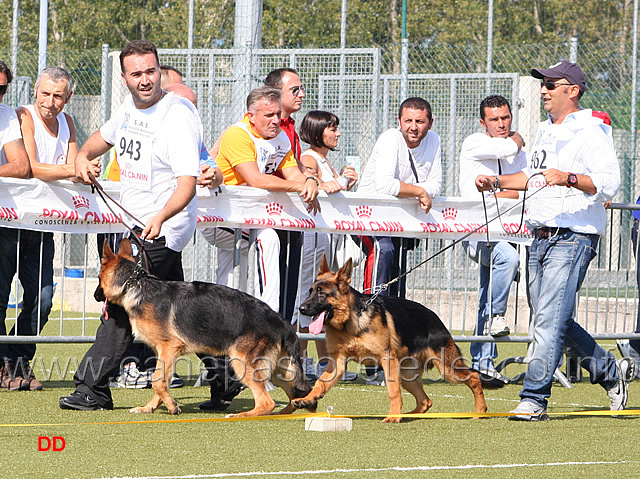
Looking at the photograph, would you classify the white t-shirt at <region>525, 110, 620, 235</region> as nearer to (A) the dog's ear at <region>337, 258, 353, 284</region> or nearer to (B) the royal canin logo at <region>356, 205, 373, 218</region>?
(A) the dog's ear at <region>337, 258, 353, 284</region>

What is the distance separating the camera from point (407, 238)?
345 inches

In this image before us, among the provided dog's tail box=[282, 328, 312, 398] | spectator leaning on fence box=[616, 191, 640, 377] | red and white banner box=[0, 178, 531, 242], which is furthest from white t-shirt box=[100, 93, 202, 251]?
spectator leaning on fence box=[616, 191, 640, 377]

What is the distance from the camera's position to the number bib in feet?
20.9

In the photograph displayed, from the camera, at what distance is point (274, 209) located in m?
7.97

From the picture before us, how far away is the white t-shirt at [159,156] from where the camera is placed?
6.29 meters

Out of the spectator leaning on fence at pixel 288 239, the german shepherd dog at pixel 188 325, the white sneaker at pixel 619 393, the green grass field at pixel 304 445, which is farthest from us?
the spectator leaning on fence at pixel 288 239

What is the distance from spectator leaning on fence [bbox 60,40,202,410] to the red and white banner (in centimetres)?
63

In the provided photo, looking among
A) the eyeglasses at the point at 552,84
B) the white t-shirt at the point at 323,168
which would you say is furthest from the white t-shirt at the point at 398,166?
the eyeglasses at the point at 552,84

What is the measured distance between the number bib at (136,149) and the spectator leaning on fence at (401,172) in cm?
244

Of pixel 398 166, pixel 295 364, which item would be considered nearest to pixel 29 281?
pixel 295 364

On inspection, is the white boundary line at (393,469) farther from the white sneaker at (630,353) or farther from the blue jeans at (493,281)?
the white sneaker at (630,353)

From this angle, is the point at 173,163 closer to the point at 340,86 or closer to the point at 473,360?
the point at 473,360

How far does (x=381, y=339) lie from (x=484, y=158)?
297 centimetres

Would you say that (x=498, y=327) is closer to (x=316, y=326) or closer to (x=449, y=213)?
(x=449, y=213)
